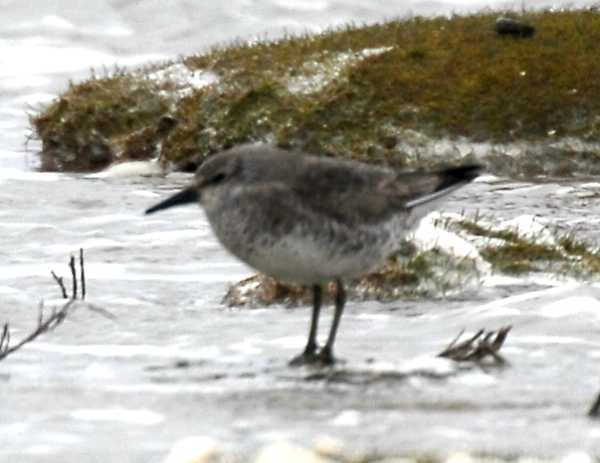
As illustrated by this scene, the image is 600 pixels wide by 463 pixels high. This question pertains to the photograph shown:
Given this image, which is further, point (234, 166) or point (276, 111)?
point (276, 111)

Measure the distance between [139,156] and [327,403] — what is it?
34.9 ft

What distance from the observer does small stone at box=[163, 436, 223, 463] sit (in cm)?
749

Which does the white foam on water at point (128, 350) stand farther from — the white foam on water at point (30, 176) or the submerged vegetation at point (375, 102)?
the white foam on water at point (30, 176)

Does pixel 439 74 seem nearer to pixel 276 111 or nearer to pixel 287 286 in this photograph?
pixel 276 111

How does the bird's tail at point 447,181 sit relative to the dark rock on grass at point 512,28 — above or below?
below

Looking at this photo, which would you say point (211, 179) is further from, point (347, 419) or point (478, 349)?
point (347, 419)

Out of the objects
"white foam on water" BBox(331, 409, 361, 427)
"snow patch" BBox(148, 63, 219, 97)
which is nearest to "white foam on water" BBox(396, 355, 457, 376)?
"white foam on water" BBox(331, 409, 361, 427)

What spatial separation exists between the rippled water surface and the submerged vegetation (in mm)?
867

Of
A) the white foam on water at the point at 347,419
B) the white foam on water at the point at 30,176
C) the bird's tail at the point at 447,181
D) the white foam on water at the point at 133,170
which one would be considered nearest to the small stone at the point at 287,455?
the white foam on water at the point at 347,419

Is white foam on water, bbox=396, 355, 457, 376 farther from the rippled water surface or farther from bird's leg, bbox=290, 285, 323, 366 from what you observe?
bird's leg, bbox=290, 285, 323, 366

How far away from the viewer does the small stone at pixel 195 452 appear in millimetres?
7492

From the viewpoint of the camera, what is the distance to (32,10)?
29.6 m

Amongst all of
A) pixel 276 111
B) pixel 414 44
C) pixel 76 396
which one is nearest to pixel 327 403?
pixel 76 396

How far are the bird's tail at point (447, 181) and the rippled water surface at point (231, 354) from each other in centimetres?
92
